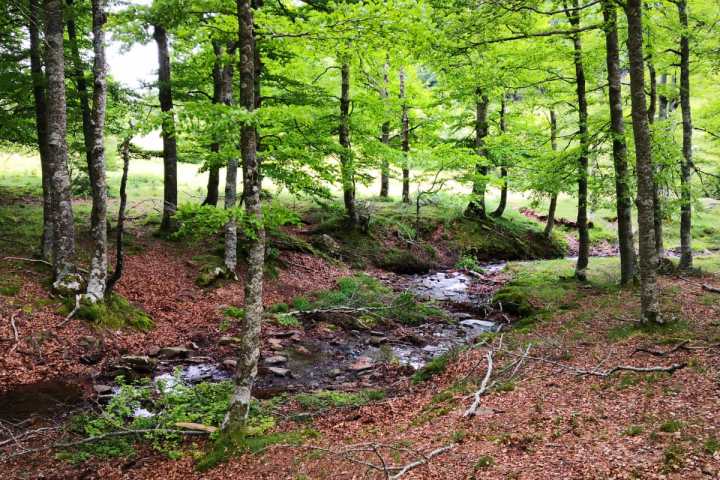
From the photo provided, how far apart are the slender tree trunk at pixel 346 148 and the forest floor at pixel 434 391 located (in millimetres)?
5271

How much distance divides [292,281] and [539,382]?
10.8 m

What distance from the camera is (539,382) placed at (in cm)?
780

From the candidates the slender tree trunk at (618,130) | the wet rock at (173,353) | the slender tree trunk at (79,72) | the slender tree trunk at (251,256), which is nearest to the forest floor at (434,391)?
the wet rock at (173,353)

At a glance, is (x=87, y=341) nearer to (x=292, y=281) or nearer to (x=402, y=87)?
(x=292, y=281)

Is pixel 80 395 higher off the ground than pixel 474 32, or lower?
lower

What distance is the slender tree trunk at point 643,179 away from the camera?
30.9ft

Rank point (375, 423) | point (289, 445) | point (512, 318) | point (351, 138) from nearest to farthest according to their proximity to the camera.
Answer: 1. point (289, 445)
2. point (375, 423)
3. point (512, 318)
4. point (351, 138)

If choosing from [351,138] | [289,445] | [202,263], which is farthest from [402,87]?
[289,445]

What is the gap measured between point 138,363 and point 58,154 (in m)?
5.70

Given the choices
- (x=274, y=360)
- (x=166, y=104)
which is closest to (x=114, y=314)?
(x=274, y=360)

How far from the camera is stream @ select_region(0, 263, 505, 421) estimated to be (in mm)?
8641

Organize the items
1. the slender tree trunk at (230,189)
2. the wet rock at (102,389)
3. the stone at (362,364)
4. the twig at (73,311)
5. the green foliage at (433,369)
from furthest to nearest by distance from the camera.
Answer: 1. the slender tree trunk at (230,189)
2. the stone at (362,364)
3. the twig at (73,311)
4. the green foliage at (433,369)
5. the wet rock at (102,389)

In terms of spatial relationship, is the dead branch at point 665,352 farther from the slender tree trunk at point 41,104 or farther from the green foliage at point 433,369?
the slender tree trunk at point 41,104

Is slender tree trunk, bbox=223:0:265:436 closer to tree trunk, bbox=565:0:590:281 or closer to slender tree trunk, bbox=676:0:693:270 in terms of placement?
tree trunk, bbox=565:0:590:281
